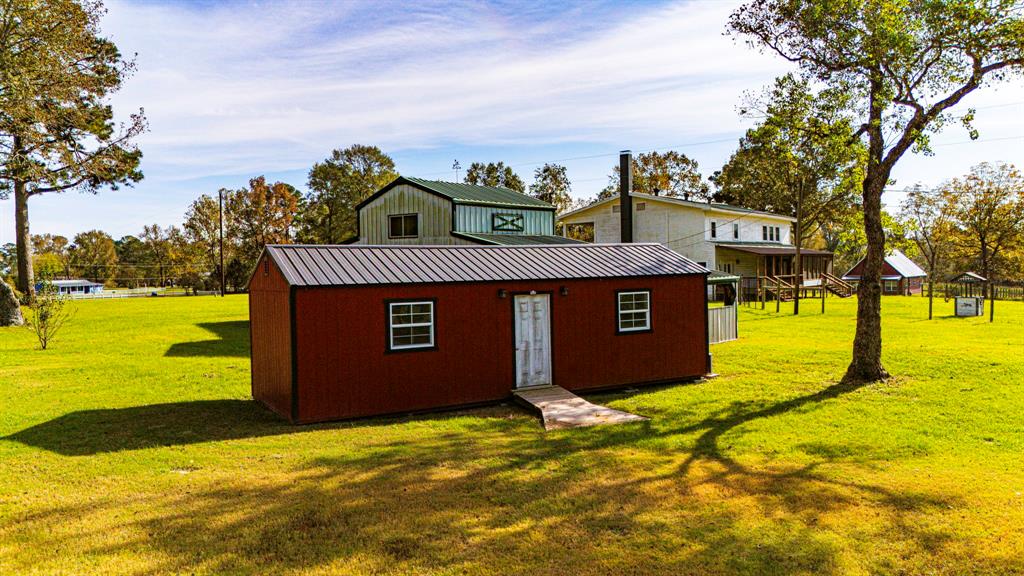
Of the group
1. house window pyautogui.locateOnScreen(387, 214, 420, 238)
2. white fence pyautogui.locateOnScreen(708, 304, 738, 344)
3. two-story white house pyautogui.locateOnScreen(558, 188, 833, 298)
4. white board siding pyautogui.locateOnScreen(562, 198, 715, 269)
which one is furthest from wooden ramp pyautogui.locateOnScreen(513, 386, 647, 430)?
white board siding pyautogui.locateOnScreen(562, 198, 715, 269)

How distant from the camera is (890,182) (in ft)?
57.8

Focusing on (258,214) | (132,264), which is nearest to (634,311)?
(258,214)

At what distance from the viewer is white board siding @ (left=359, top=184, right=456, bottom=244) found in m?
29.3

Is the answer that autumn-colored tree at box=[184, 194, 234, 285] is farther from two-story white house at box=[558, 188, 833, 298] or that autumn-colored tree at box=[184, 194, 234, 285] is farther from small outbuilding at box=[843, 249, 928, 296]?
small outbuilding at box=[843, 249, 928, 296]

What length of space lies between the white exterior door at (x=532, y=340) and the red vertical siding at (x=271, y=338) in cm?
502

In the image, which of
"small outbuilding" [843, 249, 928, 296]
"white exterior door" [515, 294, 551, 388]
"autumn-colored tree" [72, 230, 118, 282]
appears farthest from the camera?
"autumn-colored tree" [72, 230, 118, 282]

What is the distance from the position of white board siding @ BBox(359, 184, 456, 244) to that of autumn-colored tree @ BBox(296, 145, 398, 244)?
39809 mm

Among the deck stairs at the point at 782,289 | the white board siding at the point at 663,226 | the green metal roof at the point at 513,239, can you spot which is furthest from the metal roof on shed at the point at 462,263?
the deck stairs at the point at 782,289

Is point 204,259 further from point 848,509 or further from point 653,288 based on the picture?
point 848,509

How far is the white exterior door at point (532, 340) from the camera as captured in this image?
15.3 m

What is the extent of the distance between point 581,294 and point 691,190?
62.7 metres

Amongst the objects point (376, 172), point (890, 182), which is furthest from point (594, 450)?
point (376, 172)

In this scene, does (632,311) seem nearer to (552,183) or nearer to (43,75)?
(43,75)

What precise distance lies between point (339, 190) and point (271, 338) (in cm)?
6053
